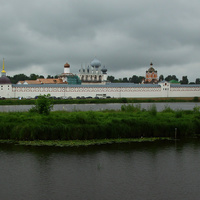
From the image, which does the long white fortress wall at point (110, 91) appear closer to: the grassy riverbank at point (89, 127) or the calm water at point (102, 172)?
the grassy riverbank at point (89, 127)

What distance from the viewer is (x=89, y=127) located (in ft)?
48.9

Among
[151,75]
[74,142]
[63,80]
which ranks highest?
[151,75]

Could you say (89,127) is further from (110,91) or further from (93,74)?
(93,74)

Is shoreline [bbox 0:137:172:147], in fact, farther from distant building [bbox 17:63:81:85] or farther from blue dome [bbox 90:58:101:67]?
blue dome [bbox 90:58:101:67]

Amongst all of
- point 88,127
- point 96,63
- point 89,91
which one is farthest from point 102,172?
point 96,63

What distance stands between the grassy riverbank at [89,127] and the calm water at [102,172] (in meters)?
1.01

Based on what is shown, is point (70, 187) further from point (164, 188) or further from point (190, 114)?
point (190, 114)

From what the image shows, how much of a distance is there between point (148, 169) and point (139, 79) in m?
100

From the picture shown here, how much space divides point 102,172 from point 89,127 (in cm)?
432

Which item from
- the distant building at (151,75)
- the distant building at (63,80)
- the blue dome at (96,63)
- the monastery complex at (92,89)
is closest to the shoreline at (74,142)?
the monastery complex at (92,89)

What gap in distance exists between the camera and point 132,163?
1162cm

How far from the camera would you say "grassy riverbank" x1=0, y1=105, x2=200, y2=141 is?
14562 millimetres

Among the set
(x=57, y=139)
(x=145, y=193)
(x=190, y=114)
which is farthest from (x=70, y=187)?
(x=190, y=114)

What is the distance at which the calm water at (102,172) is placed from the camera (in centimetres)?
907
